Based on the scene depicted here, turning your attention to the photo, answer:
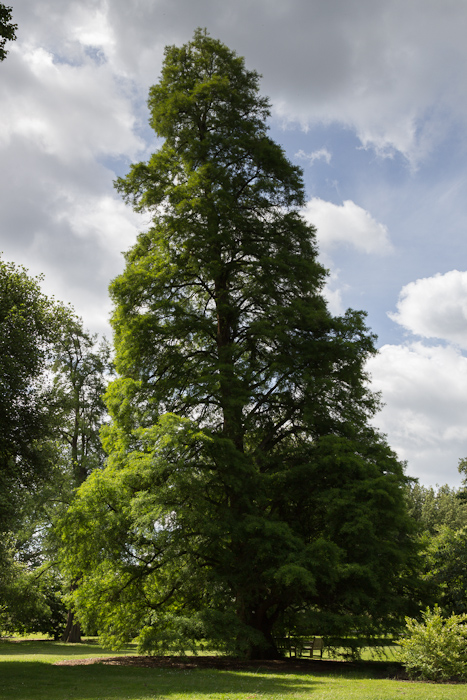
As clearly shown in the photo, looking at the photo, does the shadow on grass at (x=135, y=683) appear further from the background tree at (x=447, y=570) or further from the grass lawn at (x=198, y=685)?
the background tree at (x=447, y=570)

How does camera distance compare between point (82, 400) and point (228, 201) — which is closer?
point (228, 201)

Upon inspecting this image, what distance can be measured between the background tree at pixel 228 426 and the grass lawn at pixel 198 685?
3.98 feet

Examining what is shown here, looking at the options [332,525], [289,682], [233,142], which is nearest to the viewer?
[289,682]

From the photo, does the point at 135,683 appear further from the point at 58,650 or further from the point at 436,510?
the point at 436,510

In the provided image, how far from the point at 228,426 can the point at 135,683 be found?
7.49m

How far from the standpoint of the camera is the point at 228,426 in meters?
16.0

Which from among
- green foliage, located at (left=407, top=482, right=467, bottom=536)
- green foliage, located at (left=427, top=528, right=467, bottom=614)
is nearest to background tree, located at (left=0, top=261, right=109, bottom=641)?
green foliage, located at (left=427, top=528, right=467, bottom=614)

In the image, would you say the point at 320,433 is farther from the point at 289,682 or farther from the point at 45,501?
the point at 45,501

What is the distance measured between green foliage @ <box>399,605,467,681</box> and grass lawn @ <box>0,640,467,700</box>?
3.25 ft

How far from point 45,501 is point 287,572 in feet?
Answer: 52.1

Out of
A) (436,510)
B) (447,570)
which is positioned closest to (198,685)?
(447,570)

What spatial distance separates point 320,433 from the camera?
16.5 meters

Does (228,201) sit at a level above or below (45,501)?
above

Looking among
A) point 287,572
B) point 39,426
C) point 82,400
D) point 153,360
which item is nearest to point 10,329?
point 39,426
